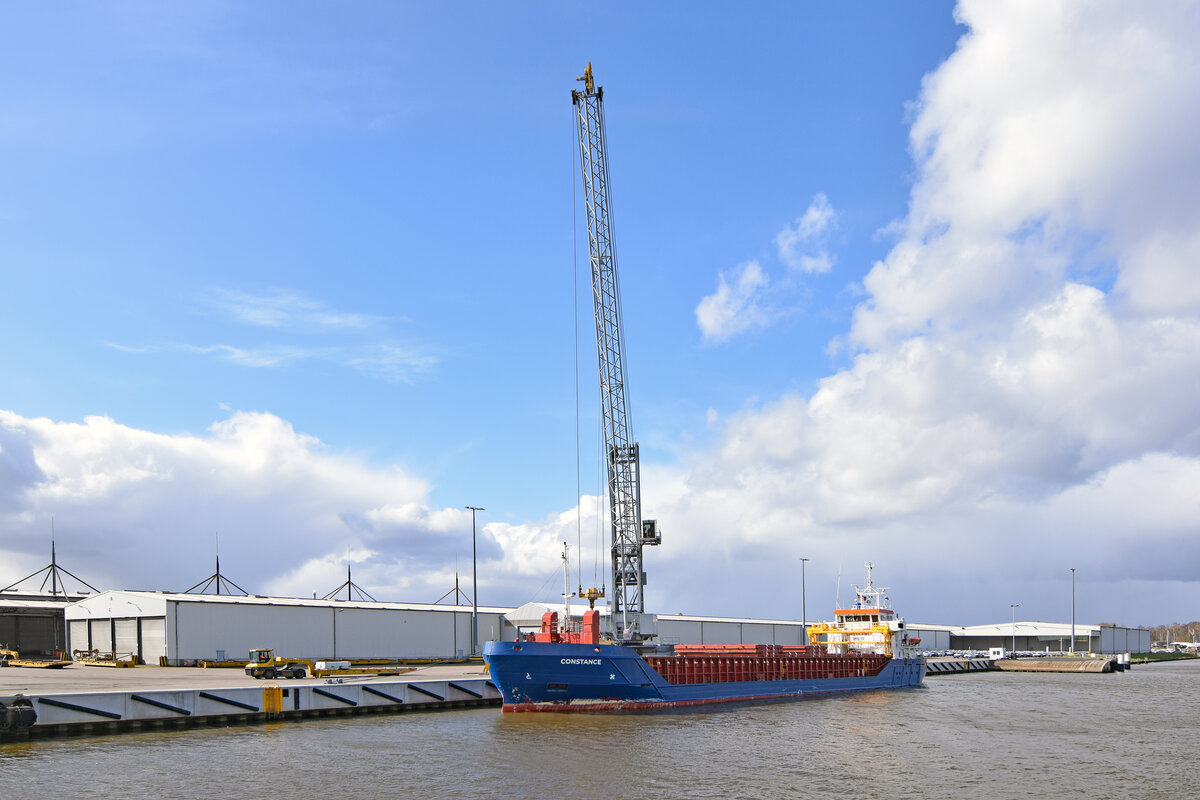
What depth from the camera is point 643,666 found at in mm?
54188

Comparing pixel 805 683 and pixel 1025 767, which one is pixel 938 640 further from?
pixel 1025 767

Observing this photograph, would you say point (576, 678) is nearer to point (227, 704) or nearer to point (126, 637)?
point (227, 704)

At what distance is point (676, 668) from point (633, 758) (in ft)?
68.1

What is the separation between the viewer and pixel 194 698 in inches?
1720

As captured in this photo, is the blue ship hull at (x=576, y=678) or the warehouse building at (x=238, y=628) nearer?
the blue ship hull at (x=576, y=678)

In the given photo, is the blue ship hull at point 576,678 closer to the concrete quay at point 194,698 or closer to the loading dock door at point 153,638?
the concrete quay at point 194,698

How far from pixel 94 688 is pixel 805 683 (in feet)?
145

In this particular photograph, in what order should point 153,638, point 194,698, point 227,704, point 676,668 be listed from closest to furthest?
1. point 194,698
2. point 227,704
3. point 676,668
4. point 153,638

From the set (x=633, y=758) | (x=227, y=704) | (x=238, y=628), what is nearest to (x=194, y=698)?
(x=227, y=704)

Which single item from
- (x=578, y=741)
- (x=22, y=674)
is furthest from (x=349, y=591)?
(x=578, y=741)

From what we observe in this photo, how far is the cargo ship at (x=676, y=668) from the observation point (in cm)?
5119

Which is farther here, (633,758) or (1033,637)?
(1033,637)

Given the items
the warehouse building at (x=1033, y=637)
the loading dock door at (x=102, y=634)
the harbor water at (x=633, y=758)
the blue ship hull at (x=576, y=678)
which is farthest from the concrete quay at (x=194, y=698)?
the warehouse building at (x=1033, y=637)

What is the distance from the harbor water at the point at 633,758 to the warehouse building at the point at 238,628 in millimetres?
32347
